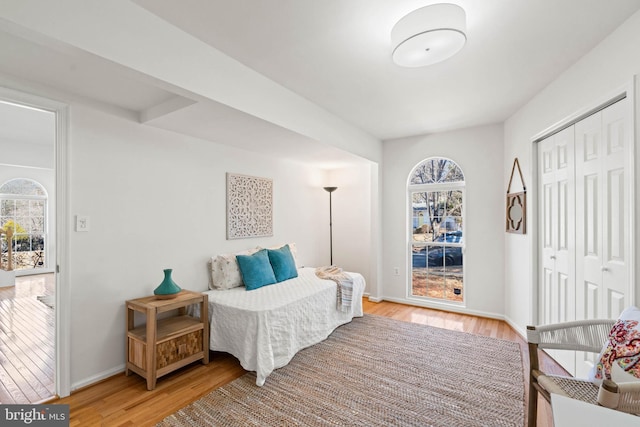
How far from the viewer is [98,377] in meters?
2.37

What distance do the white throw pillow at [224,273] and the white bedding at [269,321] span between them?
4.2 inches

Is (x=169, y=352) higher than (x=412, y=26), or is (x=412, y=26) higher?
(x=412, y=26)

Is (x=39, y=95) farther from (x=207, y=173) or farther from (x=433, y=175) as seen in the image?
(x=433, y=175)

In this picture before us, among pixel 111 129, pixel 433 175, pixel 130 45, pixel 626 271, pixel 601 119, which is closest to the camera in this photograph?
pixel 130 45

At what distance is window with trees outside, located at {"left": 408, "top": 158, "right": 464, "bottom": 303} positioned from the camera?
4.16 m

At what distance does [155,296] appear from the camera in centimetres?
260

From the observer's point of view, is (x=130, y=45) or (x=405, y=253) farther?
(x=405, y=253)

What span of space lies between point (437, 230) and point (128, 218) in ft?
12.7

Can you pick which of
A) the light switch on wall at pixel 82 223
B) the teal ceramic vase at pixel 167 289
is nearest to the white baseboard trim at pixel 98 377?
the teal ceramic vase at pixel 167 289

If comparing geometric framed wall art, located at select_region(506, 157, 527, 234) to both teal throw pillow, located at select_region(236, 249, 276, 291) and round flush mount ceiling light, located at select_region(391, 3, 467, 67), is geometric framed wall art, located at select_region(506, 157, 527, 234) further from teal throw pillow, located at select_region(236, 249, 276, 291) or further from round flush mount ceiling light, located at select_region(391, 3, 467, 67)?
teal throw pillow, located at select_region(236, 249, 276, 291)

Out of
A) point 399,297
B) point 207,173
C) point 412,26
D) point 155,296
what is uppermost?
point 412,26

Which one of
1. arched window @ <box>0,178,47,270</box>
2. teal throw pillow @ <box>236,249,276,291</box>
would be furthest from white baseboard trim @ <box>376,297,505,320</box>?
arched window @ <box>0,178,47,270</box>

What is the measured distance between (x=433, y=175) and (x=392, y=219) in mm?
896

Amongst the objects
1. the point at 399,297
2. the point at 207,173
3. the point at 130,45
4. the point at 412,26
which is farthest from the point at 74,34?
the point at 399,297
